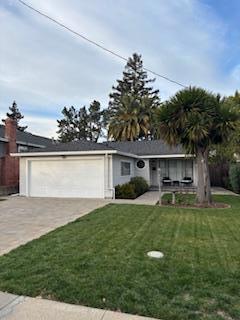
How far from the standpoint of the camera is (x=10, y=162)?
1941cm

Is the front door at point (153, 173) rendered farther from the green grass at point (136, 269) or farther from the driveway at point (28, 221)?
the green grass at point (136, 269)

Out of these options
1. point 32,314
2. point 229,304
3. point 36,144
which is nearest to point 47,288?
point 32,314

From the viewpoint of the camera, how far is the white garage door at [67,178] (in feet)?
50.4

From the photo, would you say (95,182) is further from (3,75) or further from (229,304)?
(229,304)

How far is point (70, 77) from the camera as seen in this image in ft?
51.6

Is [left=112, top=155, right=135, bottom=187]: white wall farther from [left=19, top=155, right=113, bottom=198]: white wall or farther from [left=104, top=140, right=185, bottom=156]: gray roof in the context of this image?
[left=104, top=140, right=185, bottom=156]: gray roof

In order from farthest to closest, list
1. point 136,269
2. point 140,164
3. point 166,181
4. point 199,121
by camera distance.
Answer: point 166,181
point 140,164
point 199,121
point 136,269

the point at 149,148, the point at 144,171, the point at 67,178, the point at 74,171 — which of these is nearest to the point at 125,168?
the point at 144,171

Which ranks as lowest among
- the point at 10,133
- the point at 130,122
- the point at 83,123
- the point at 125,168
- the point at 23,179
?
the point at 23,179

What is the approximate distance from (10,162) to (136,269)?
16.8 m

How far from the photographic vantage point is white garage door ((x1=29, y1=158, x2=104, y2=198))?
15.4 m

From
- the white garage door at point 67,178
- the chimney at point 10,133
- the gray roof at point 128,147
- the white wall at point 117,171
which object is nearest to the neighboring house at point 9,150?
the chimney at point 10,133

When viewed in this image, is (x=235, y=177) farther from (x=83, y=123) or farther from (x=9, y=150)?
(x=83, y=123)

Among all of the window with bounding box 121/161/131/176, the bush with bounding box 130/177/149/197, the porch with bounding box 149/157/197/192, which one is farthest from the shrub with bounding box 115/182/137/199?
the porch with bounding box 149/157/197/192
